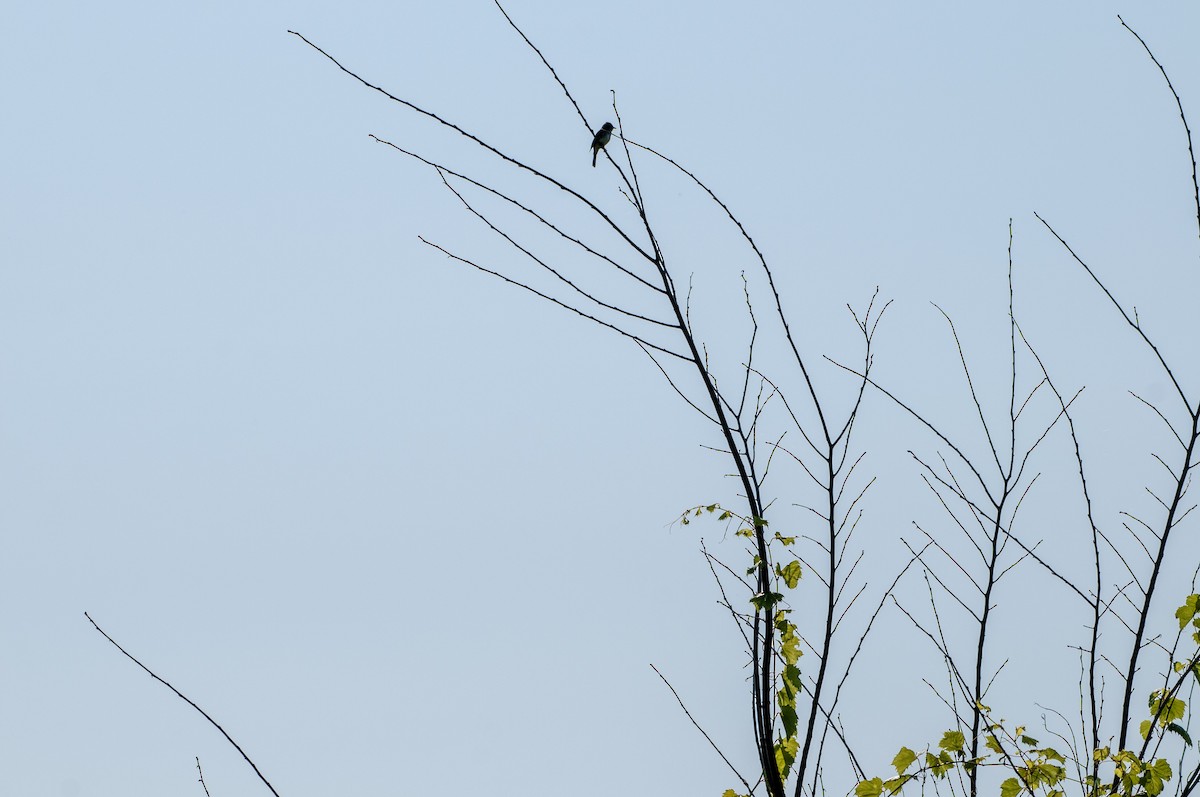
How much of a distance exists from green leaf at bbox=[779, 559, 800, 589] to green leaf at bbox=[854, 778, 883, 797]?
50 cm

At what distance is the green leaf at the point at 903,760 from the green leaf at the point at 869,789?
0.57ft

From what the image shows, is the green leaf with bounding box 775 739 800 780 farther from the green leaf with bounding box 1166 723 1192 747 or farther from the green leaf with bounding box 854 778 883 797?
the green leaf with bounding box 1166 723 1192 747

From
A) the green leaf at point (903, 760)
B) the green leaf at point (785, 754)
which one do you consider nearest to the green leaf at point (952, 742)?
the green leaf at point (903, 760)

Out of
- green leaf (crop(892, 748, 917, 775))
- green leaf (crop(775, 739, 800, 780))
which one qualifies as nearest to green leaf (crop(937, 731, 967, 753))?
green leaf (crop(892, 748, 917, 775))

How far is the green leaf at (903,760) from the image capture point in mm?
3107

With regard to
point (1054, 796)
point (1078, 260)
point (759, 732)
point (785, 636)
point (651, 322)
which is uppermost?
Answer: point (1078, 260)

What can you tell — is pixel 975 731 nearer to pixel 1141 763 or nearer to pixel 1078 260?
pixel 1141 763

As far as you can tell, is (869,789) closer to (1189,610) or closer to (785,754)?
(785,754)

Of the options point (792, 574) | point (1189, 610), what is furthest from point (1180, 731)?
point (792, 574)

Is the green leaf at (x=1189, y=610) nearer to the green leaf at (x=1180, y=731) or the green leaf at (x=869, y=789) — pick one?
the green leaf at (x=1180, y=731)

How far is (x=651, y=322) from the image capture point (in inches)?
115

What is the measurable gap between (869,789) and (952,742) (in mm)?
399

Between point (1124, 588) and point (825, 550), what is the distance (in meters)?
1.09

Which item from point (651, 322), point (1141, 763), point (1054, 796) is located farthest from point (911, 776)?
point (651, 322)
